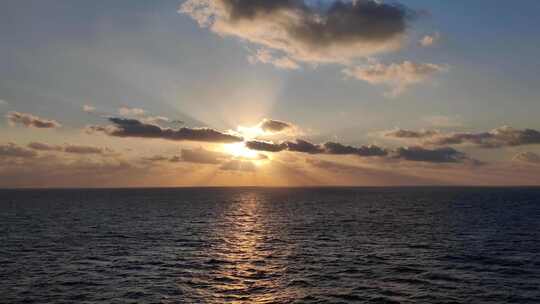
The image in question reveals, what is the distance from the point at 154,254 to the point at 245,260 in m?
14.2

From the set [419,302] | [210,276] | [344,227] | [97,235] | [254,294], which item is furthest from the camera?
[344,227]

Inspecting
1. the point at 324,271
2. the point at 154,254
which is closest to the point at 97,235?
the point at 154,254

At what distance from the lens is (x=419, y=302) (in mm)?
39906

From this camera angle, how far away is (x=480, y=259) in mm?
59312

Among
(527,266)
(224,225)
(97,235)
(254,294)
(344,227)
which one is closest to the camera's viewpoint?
(254,294)

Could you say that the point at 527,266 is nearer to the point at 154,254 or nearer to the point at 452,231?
the point at 452,231

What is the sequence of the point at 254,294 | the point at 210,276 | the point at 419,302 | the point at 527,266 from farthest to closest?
the point at 527,266 → the point at 210,276 → the point at 254,294 → the point at 419,302

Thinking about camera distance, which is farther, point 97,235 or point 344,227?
point 344,227

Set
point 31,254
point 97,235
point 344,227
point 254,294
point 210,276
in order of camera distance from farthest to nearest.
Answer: point 344,227
point 97,235
point 31,254
point 210,276
point 254,294

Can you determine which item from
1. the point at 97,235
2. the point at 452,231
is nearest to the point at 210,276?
the point at 97,235

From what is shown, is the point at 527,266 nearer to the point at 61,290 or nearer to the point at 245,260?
the point at 245,260

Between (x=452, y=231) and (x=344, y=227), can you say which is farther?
(x=344, y=227)

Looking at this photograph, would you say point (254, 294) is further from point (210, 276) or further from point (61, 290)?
point (61, 290)

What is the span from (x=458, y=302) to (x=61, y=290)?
40.2 metres
